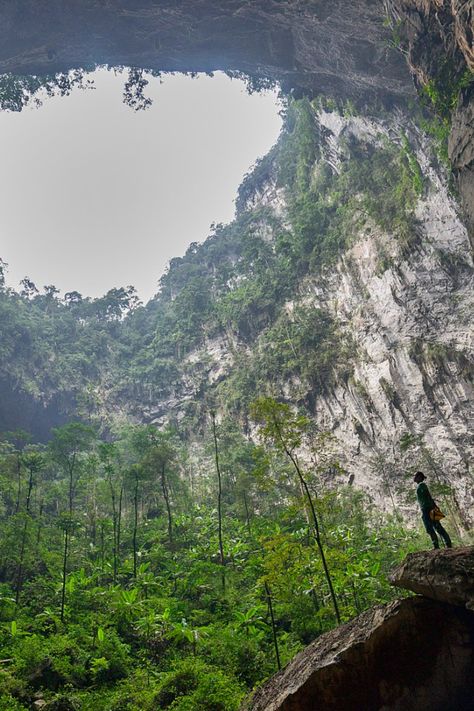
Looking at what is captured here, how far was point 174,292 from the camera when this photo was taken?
5775cm

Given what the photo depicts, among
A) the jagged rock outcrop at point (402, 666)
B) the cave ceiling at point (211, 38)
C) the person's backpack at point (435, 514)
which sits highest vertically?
the cave ceiling at point (211, 38)

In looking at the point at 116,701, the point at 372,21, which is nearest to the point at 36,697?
the point at 116,701

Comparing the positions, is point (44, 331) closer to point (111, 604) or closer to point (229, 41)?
point (229, 41)

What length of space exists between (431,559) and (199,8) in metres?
28.2

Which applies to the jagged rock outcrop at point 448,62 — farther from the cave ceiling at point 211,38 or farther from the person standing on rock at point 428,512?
the person standing on rock at point 428,512

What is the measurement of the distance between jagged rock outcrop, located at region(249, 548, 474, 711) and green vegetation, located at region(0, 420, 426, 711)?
Answer: 3.07 m

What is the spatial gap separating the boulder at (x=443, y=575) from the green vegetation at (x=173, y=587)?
306cm

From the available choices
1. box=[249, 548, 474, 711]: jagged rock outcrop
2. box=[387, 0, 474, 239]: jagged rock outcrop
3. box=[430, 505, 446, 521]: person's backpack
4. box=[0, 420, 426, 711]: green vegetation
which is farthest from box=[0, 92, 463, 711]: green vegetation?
box=[387, 0, 474, 239]: jagged rock outcrop

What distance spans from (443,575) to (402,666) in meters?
1.12

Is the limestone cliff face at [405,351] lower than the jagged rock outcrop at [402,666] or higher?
higher

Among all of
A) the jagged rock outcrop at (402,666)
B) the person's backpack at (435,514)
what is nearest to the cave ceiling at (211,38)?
the person's backpack at (435,514)

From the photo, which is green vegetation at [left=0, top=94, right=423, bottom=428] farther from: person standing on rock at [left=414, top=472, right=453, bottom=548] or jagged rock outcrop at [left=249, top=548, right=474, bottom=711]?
jagged rock outcrop at [left=249, top=548, right=474, bottom=711]

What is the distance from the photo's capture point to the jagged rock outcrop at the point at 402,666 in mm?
4824

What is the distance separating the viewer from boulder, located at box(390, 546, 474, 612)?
476cm
